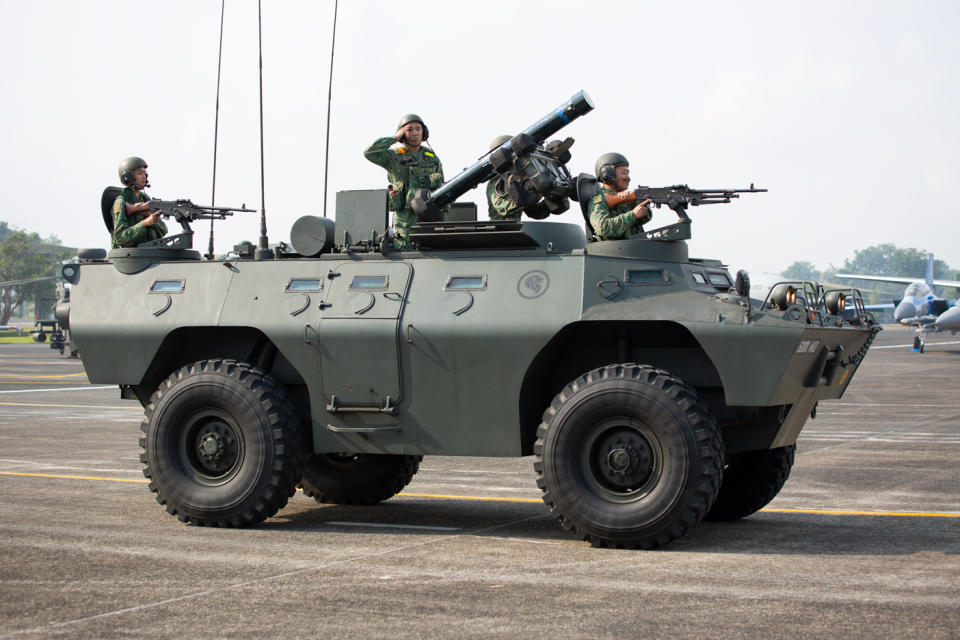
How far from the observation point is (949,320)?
53.1 m

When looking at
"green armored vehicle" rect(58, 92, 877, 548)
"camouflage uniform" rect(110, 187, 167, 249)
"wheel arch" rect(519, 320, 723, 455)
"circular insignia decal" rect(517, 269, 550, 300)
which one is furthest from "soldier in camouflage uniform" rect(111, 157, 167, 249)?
"wheel arch" rect(519, 320, 723, 455)

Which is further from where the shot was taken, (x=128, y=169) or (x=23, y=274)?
(x=23, y=274)

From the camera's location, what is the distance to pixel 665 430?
320 inches

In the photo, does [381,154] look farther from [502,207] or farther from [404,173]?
[502,207]

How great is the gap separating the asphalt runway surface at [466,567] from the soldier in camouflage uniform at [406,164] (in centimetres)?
269

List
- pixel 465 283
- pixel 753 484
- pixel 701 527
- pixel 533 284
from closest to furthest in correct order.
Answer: pixel 533 284 < pixel 465 283 < pixel 701 527 < pixel 753 484

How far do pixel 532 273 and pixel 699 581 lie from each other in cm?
277

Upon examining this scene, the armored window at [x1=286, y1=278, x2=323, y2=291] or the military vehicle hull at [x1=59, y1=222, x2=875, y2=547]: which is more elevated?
the armored window at [x1=286, y1=278, x2=323, y2=291]

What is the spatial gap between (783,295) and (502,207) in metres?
2.70

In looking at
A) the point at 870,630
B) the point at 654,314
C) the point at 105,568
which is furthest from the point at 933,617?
the point at 105,568

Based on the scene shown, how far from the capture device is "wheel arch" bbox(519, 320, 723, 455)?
8.87m

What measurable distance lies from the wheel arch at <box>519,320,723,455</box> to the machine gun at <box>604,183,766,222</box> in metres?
1.04

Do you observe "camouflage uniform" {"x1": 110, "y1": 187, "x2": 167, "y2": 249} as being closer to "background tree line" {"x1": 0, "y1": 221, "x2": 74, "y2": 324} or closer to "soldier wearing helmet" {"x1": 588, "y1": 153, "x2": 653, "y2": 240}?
"soldier wearing helmet" {"x1": 588, "y1": 153, "x2": 653, "y2": 240}

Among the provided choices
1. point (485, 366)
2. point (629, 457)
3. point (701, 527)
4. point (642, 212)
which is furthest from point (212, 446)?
point (701, 527)
